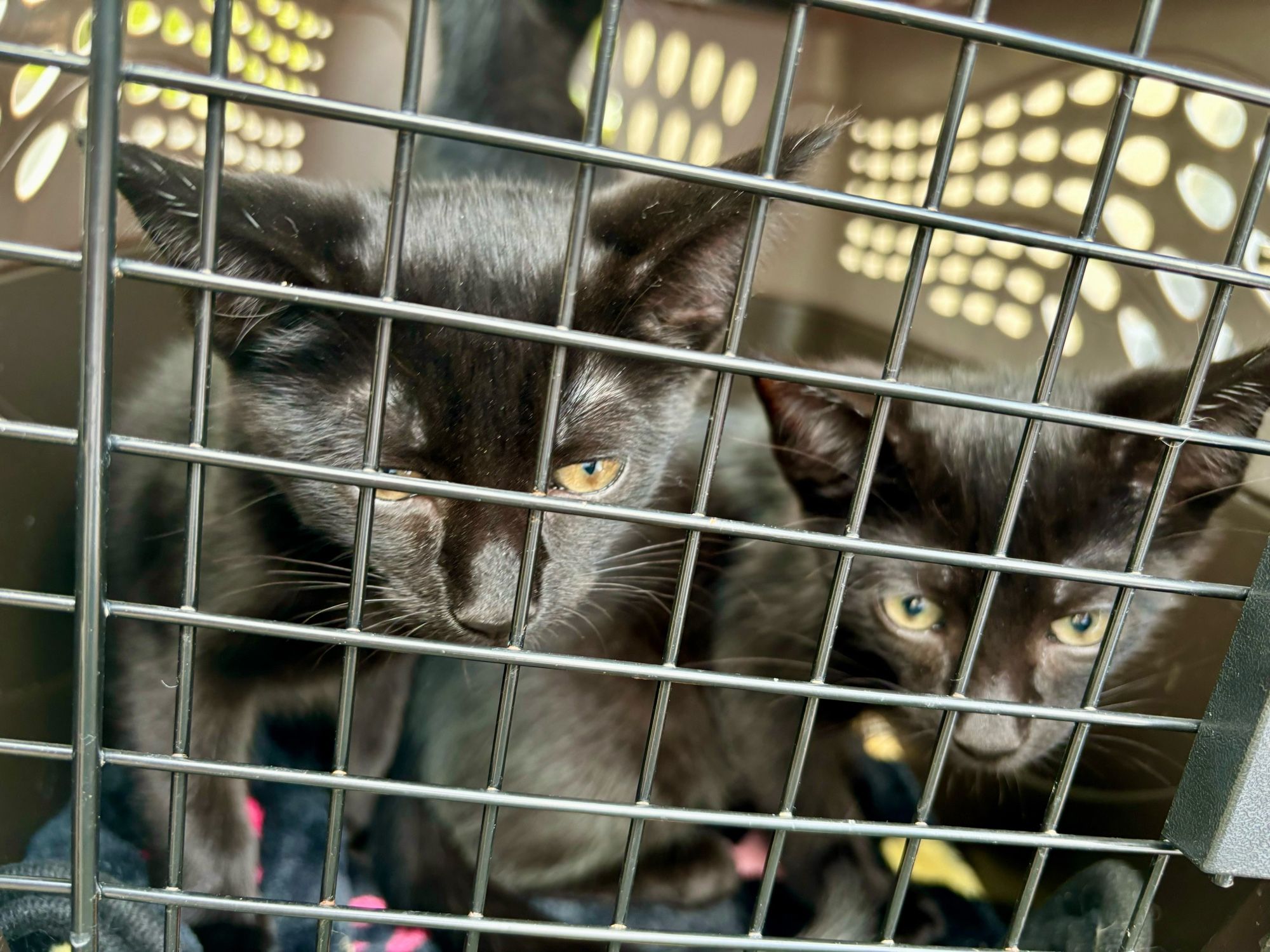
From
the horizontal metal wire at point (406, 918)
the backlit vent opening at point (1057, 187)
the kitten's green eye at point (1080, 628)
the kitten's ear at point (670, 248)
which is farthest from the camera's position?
the backlit vent opening at point (1057, 187)

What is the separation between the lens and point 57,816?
2.70 ft

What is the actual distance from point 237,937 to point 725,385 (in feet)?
2.13

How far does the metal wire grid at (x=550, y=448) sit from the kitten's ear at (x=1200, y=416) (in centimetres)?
16

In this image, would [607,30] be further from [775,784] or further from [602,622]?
[775,784]

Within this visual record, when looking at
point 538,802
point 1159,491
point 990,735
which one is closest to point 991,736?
point 990,735

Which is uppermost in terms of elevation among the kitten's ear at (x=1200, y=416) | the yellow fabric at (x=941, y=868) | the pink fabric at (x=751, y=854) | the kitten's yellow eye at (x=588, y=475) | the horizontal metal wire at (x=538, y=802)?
the kitten's ear at (x=1200, y=416)

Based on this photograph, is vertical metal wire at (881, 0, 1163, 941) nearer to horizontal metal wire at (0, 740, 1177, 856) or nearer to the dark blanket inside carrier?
horizontal metal wire at (0, 740, 1177, 856)

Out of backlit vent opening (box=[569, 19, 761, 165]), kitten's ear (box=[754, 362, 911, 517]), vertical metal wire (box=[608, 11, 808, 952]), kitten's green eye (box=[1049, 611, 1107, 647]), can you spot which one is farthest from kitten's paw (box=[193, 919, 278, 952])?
backlit vent opening (box=[569, 19, 761, 165])

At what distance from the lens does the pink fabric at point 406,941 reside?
2.61ft

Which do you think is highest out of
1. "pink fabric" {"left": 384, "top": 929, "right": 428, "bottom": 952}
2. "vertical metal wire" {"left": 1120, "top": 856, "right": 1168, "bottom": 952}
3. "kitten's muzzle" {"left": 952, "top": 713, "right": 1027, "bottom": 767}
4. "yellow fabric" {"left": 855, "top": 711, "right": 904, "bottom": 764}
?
"vertical metal wire" {"left": 1120, "top": 856, "right": 1168, "bottom": 952}

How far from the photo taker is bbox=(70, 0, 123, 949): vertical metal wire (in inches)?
15.6

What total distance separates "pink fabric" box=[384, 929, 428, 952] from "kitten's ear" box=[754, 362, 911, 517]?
0.54 m

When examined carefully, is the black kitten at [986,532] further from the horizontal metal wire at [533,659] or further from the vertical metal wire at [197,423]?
the vertical metal wire at [197,423]

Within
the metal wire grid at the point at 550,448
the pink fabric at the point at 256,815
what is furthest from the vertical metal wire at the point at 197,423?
the pink fabric at the point at 256,815
